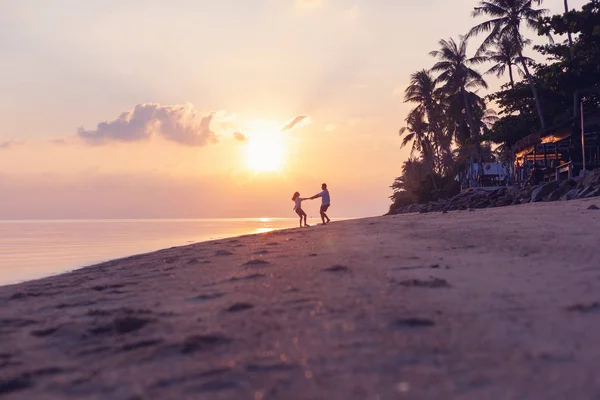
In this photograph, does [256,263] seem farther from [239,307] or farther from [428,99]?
[428,99]

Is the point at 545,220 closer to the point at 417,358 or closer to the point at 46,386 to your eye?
the point at 417,358

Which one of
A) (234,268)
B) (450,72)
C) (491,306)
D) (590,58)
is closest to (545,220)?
(234,268)

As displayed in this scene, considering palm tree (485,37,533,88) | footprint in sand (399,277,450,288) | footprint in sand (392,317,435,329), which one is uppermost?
palm tree (485,37,533,88)

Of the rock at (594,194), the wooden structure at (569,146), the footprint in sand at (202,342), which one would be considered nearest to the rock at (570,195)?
the rock at (594,194)

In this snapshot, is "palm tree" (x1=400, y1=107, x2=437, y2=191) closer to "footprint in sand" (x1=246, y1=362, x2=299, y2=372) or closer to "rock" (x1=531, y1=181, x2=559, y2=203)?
"rock" (x1=531, y1=181, x2=559, y2=203)

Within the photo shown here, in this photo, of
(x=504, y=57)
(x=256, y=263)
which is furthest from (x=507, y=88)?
(x=256, y=263)

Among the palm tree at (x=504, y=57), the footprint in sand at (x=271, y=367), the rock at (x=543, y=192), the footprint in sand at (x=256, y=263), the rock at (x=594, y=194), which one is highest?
the palm tree at (x=504, y=57)

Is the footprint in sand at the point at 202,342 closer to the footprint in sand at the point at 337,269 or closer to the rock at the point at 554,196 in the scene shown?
the footprint in sand at the point at 337,269

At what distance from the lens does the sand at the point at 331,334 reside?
252 cm

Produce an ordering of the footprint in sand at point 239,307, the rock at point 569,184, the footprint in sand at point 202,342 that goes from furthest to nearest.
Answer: the rock at point 569,184 < the footprint in sand at point 239,307 < the footprint in sand at point 202,342

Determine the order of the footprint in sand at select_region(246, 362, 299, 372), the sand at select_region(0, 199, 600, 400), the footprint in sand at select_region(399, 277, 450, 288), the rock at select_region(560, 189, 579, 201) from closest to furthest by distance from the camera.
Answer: the sand at select_region(0, 199, 600, 400) < the footprint in sand at select_region(246, 362, 299, 372) < the footprint in sand at select_region(399, 277, 450, 288) < the rock at select_region(560, 189, 579, 201)

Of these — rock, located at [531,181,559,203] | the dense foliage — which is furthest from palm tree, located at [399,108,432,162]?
rock, located at [531,181,559,203]

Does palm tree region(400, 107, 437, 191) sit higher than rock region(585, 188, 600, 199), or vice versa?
palm tree region(400, 107, 437, 191)

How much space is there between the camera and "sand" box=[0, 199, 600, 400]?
252 cm
